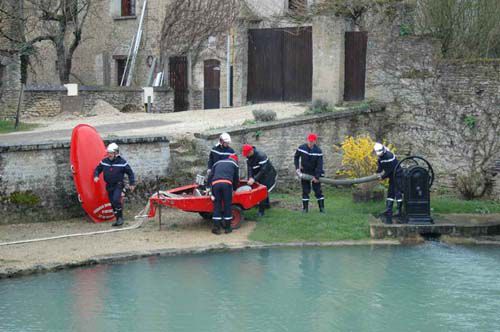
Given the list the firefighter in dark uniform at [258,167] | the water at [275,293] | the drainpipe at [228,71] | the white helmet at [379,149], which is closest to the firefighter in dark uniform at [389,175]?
the white helmet at [379,149]

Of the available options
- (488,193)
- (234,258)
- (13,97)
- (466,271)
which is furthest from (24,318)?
(13,97)

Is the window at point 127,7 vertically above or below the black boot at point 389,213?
above

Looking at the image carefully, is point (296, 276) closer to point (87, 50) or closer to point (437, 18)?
point (437, 18)

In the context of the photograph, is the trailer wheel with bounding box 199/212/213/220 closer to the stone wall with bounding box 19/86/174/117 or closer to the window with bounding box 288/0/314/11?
the window with bounding box 288/0/314/11

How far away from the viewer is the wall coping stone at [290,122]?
1744cm

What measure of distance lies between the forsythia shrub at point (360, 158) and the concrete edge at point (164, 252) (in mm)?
3361

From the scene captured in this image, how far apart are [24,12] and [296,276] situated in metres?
20.5

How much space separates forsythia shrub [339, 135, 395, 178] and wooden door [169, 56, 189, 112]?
13.4 m

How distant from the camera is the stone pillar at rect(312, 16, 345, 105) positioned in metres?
20.2

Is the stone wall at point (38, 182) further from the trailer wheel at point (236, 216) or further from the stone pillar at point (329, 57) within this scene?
the stone pillar at point (329, 57)

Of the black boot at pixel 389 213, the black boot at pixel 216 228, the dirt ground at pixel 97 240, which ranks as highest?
the black boot at pixel 389 213

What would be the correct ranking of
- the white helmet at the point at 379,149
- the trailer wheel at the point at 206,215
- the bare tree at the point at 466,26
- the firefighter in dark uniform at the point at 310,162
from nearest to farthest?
the white helmet at the point at 379,149, the trailer wheel at the point at 206,215, the firefighter in dark uniform at the point at 310,162, the bare tree at the point at 466,26

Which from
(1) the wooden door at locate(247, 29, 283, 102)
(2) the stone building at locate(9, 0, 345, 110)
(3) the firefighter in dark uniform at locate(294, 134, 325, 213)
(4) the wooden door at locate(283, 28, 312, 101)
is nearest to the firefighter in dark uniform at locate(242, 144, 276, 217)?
(3) the firefighter in dark uniform at locate(294, 134, 325, 213)

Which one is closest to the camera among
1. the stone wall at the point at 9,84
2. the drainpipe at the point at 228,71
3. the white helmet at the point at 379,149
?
the white helmet at the point at 379,149
